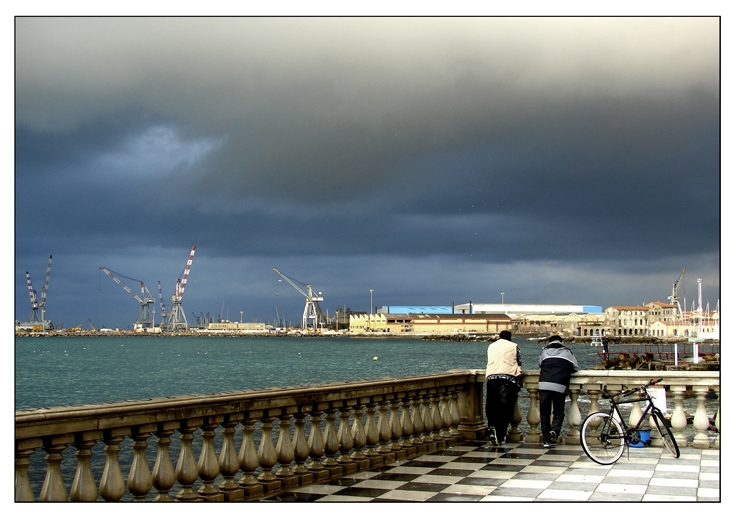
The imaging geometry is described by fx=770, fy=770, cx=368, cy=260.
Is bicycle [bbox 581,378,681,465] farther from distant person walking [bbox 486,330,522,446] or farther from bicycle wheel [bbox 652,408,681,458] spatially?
distant person walking [bbox 486,330,522,446]

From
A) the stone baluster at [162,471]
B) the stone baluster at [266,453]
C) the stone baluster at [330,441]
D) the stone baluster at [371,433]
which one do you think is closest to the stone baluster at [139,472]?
the stone baluster at [162,471]

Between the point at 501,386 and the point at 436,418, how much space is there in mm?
1180

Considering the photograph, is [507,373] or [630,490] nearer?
[630,490]

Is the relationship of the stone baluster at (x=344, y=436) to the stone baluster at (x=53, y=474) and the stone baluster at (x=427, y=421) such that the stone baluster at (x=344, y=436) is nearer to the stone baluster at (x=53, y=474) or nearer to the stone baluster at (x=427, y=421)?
the stone baluster at (x=427, y=421)

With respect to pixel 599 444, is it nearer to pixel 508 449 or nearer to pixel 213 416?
pixel 508 449

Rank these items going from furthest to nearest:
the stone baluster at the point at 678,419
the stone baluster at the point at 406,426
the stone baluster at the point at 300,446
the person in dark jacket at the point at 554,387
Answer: the person in dark jacket at the point at 554,387
the stone baluster at the point at 678,419
the stone baluster at the point at 406,426
the stone baluster at the point at 300,446

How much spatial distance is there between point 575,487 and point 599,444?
6.21 ft

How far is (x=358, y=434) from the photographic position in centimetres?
974

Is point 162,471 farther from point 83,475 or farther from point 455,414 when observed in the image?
point 455,414

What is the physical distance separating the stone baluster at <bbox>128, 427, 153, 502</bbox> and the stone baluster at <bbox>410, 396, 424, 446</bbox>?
16.9ft

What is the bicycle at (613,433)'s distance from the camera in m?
10.5

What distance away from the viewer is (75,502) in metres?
6.04

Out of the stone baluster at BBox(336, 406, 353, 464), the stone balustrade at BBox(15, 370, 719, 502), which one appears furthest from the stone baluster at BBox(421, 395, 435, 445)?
the stone baluster at BBox(336, 406, 353, 464)
